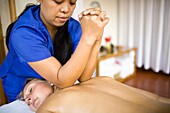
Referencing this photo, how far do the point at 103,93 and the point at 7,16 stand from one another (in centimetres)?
90

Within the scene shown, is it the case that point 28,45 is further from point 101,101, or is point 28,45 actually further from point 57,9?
point 101,101

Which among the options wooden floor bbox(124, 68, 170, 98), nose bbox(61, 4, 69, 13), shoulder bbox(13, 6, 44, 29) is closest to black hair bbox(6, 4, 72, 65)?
shoulder bbox(13, 6, 44, 29)

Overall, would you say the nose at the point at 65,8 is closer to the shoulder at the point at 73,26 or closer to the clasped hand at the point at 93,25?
the clasped hand at the point at 93,25

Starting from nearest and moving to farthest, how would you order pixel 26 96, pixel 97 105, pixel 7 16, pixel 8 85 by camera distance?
1. pixel 97 105
2. pixel 26 96
3. pixel 8 85
4. pixel 7 16

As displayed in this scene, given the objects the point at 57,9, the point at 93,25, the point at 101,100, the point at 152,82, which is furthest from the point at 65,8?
the point at 152,82

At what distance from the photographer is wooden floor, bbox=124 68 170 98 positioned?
255cm

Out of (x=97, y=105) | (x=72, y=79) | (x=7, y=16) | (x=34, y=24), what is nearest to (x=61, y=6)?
(x=34, y=24)

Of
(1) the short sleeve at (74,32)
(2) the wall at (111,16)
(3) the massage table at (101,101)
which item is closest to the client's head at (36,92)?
(3) the massage table at (101,101)

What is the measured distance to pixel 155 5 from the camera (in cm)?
283

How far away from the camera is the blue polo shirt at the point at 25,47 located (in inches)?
30.3

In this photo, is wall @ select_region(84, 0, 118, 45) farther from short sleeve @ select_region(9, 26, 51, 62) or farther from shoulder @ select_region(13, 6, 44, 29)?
short sleeve @ select_region(9, 26, 51, 62)

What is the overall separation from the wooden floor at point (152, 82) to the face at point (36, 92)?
6.19 ft

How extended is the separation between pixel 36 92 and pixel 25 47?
24cm

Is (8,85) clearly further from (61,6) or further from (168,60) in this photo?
(168,60)
